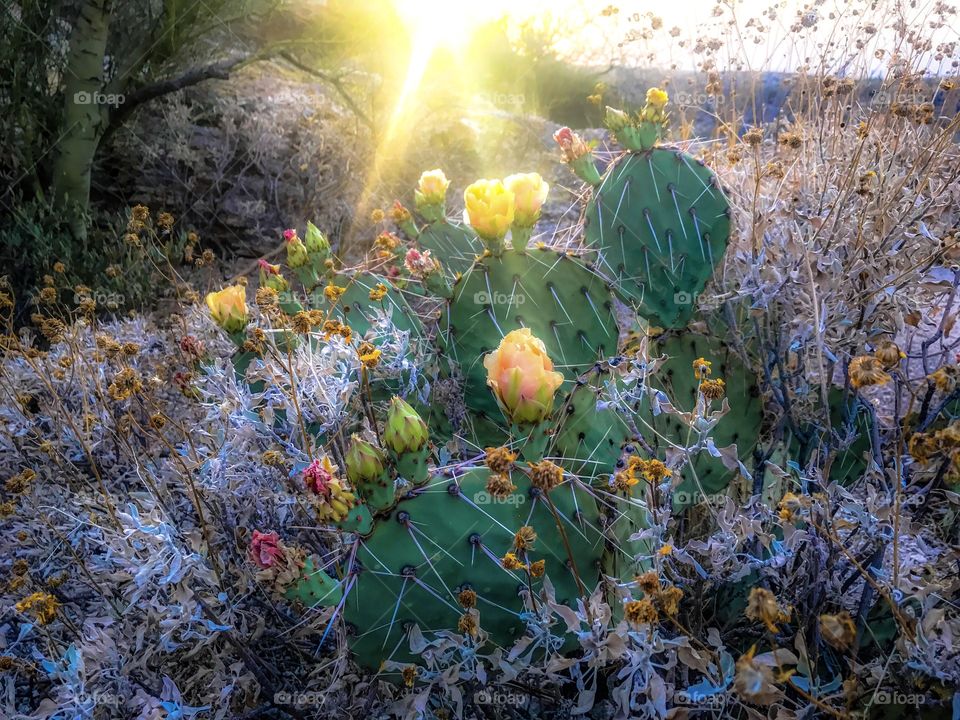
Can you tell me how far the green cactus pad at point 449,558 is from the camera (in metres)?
1.32

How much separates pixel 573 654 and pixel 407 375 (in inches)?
40.2

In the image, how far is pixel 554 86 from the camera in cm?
873

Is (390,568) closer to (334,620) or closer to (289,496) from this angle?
(334,620)

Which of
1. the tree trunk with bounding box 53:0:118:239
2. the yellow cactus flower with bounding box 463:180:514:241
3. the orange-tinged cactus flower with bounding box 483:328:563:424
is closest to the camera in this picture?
the orange-tinged cactus flower with bounding box 483:328:563:424

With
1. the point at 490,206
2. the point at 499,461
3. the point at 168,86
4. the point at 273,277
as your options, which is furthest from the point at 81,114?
the point at 499,461

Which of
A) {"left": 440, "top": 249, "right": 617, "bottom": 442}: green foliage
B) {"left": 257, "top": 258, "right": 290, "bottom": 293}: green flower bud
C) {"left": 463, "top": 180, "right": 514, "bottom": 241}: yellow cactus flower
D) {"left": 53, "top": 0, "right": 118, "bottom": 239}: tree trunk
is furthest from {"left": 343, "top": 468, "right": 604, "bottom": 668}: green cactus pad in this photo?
{"left": 53, "top": 0, "right": 118, "bottom": 239}: tree trunk

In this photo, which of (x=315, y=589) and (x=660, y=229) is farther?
(x=660, y=229)

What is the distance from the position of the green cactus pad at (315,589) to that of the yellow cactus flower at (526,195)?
111 centimetres

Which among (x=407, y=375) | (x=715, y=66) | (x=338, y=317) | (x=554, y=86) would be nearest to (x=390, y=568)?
(x=407, y=375)

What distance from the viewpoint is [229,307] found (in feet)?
6.68

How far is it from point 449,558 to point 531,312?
0.87 m

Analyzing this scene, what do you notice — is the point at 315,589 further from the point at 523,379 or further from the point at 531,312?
the point at 531,312

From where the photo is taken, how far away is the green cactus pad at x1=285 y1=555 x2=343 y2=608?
1311 millimetres

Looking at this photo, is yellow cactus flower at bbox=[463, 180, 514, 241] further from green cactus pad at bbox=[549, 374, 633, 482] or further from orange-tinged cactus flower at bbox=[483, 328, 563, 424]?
orange-tinged cactus flower at bbox=[483, 328, 563, 424]
